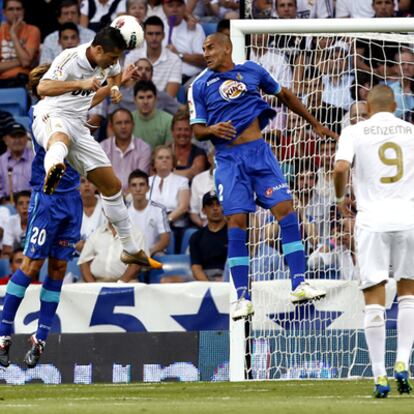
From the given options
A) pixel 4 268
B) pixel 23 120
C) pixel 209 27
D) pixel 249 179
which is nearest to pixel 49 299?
pixel 249 179

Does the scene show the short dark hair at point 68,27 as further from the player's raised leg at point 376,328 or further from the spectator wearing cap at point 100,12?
the player's raised leg at point 376,328

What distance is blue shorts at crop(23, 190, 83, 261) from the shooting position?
12164 millimetres

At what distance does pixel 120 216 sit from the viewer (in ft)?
40.8

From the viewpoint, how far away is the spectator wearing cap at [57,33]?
19156 mm

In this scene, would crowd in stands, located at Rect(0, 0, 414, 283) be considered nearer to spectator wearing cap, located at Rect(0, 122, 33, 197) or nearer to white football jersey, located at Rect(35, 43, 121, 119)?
spectator wearing cap, located at Rect(0, 122, 33, 197)

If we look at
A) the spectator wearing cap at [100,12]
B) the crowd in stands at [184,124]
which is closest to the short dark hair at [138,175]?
the crowd in stands at [184,124]

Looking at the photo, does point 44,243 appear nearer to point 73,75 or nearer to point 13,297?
point 13,297

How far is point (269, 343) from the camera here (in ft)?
44.8

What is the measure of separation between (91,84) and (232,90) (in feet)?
4.97

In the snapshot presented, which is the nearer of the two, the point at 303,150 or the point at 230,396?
the point at 230,396

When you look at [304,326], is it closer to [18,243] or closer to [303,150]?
[303,150]

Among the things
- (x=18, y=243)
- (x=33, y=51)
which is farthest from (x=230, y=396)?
(x=33, y=51)

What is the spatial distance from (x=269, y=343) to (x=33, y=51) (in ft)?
25.6

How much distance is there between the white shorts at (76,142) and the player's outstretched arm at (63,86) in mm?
323
